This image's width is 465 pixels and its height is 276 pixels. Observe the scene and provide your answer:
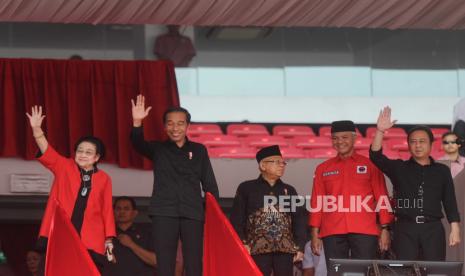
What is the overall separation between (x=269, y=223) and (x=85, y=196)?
54.4 inches

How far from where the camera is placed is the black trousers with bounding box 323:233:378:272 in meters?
7.74

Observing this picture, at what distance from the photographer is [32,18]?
8312 mm

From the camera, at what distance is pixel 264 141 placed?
1409 centimetres

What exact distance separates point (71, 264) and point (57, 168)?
896 mm

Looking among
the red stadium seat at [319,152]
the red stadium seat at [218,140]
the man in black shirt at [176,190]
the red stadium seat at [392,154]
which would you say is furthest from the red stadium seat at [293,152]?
the man in black shirt at [176,190]

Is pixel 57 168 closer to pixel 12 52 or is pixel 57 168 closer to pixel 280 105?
pixel 12 52

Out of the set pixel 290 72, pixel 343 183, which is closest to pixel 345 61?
pixel 290 72

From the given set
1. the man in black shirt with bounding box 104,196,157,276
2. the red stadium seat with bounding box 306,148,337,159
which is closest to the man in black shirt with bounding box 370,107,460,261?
the man in black shirt with bounding box 104,196,157,276

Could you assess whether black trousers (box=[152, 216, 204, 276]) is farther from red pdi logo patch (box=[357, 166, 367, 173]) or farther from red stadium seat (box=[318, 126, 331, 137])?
red stadium seat (box=[318, 126, 331, 137])

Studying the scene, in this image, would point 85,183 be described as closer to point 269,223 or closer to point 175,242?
Answer: point 175,242

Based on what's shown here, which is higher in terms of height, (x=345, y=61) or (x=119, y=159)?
(x=345, y=61)

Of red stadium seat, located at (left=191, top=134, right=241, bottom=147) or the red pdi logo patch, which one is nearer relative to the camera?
the red pdi logo patch

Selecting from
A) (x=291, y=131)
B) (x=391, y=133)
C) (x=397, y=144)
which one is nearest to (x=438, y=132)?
(x=391, y=133)

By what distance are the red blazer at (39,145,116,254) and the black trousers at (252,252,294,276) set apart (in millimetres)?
1113
